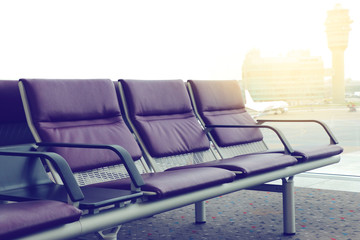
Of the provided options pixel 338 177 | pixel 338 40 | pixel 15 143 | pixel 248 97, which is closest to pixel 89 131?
pixel 15 143

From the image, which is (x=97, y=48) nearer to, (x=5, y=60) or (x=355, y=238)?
(x=5, y=60)

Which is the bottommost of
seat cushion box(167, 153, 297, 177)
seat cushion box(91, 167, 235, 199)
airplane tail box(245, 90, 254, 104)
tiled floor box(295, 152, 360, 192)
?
tiled floor box(295, 152, 360, 192)

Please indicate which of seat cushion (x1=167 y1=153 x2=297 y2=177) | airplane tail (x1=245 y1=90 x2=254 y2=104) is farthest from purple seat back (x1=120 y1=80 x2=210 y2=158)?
airplane tail (x1=245 y1=90 x2=254 y2=104)

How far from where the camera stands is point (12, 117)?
220 centimetres

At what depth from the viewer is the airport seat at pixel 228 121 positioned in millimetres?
3096

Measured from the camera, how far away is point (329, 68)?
4.71m

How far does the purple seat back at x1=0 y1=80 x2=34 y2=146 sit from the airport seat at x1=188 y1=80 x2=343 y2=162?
124 centimetres

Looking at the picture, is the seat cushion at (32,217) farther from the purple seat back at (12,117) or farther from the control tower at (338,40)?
the control tower at (338,40)

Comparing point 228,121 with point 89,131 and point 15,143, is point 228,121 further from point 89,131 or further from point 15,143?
point 15,143

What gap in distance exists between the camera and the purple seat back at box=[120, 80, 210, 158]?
2699mm

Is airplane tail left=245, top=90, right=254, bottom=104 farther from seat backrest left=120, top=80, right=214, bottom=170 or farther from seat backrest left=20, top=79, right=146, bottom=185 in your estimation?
seat backrest left=20, top=79, right=146, bottom=185

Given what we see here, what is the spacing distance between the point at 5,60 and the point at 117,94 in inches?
93.3

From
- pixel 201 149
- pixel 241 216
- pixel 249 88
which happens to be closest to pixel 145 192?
pixel 201 149

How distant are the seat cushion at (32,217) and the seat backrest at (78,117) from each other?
71 centimetres
